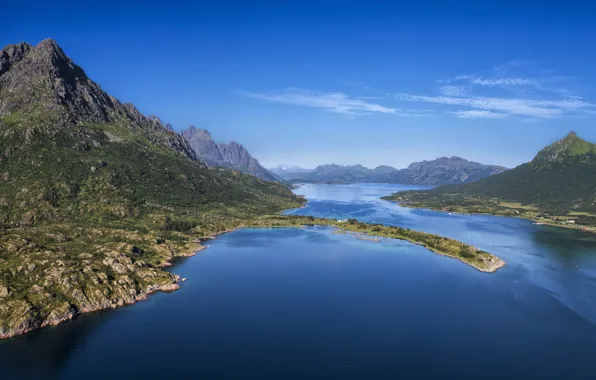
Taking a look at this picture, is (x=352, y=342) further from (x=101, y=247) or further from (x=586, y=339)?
(x=101, y=247)

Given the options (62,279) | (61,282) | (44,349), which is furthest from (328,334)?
(62,279)

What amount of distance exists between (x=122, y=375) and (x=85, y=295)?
178 ft

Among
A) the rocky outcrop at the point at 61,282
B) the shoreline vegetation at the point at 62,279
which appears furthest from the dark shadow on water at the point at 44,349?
the rocky outcrop at the point at 61,282

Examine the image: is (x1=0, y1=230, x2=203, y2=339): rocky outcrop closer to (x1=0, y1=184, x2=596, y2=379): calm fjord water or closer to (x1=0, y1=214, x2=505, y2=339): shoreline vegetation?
(x1=0, y1=214, x2=505, y2=339): shoreline vegetation

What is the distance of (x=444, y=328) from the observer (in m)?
125

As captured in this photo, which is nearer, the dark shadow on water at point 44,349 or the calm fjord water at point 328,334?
the dark shadow on water at point 44,349

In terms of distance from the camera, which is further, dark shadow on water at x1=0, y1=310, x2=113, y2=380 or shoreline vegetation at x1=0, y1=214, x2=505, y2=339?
shoreline vegetation at x1=0, y1=214, x2=505, y2=339

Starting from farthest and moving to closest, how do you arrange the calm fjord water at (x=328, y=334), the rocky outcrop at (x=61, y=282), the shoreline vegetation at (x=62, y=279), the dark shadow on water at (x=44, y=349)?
the shoreline vegetation at (x=62, y=279), the rocky outcrop at (x=61, y=282), the calm fjord water at (x=328, y=334), the dark shadow on water at (x=44, y=349)

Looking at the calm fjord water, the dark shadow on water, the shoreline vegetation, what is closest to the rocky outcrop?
the shoreline vegetation

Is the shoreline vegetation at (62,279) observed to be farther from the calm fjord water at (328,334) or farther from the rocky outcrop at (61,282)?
the calm fjord water at (328,334)

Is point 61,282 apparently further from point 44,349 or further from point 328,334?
point 328,334

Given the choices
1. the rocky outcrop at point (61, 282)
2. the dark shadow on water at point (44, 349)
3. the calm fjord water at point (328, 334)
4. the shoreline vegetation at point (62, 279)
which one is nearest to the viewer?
the dark shadow on water at point (44, 349)

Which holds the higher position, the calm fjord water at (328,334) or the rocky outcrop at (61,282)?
the rocky outcrop at (61,282)

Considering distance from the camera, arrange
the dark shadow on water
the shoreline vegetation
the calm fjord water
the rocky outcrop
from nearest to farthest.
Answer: the dark shadow on water
the calm fjord water
the rocky outcrop
the shoreline vegetation
